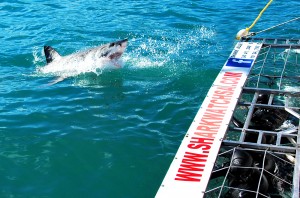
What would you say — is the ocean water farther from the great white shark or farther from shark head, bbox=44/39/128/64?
shark head, bbox=44/39/128/64

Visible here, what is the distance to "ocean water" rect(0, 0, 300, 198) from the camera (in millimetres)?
7133

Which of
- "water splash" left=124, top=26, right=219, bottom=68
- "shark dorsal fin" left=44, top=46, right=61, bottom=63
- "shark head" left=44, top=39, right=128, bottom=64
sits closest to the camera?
"shark head" left=44, top=39, right=128, bottom=64

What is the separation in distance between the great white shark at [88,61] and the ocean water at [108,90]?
10.9 inches

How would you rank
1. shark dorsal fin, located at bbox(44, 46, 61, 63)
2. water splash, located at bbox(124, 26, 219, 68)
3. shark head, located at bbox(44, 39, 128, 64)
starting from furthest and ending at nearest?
shark dorsal fin, located at bbox(44, 46, 61, 63)
water splash, located at bbox(124, 26, 219, 68)
shark head, located at bbox(44, 39, 128, 64)

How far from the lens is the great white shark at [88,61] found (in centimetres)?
1198

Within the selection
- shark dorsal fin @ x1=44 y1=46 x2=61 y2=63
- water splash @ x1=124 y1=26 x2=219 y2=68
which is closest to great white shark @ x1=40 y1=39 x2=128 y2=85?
shark dorsal fin @ x1=44 y1=46 x2=61 y2=63

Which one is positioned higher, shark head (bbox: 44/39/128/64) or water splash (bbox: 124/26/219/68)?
shark head (bbox: 44/39/128/64)

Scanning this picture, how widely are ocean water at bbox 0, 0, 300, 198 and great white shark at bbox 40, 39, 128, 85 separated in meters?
0.28

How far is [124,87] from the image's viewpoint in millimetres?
10617

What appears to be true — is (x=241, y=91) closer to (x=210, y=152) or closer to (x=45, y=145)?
(x=210, y=152)

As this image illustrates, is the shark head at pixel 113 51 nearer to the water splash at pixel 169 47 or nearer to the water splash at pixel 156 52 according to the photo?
the water splash at pixel 156 52

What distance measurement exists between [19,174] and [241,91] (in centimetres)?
414

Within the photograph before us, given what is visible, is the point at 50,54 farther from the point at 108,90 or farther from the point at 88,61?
the point at 108,90

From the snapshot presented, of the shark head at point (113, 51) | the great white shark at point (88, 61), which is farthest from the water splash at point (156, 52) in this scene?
the shark head at point (113, 51)
